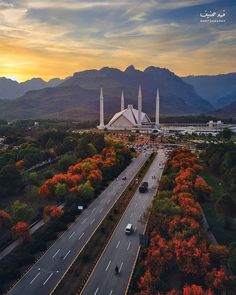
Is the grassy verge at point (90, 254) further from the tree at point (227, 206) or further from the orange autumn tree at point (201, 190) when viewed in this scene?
the tree at point (227, 206)

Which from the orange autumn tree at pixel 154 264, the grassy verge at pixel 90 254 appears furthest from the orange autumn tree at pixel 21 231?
the orange autumn tree at pixel 154 264

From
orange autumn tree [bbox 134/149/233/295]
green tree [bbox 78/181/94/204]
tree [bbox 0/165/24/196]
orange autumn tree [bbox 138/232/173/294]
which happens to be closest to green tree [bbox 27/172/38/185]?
tree [bbox 0/165/24/196]

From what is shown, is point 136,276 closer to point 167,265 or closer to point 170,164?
point 167,265

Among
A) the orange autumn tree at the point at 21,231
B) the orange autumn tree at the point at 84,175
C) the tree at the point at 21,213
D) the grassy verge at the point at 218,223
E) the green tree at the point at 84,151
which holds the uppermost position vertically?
the green tree at the point at 84,151

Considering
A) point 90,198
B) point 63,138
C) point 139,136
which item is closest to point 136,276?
point 90,198

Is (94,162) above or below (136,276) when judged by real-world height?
above

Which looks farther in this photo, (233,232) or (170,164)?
(170,164)

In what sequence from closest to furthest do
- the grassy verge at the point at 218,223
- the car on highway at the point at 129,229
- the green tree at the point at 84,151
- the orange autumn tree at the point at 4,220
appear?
the grassy verge at the point at 218,223 → the car on highway at the point at 129,229 → the orange autumn tree at the point at 4,220 → the green tree at the point at 84,151
